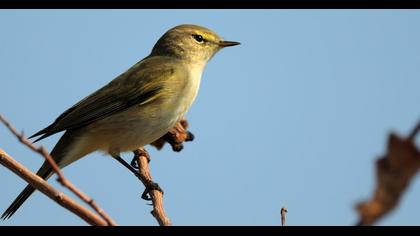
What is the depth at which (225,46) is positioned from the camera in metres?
7.02

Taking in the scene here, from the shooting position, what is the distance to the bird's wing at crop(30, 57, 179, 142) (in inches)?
228

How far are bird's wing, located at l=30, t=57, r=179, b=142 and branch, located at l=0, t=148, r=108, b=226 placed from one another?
9.46ft

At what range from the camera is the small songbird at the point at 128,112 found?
566 cm

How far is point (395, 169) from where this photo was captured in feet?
2.06

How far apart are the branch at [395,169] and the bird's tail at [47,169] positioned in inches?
181

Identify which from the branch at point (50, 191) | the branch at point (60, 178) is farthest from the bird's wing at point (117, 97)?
the branch at point (60, 178)

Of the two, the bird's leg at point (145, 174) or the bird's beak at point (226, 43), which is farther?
the bird's beak at point (226, 43)

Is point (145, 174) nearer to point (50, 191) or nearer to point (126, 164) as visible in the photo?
point (126, 164)

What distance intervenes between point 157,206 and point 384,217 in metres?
3.90

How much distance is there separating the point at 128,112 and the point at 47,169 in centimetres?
126

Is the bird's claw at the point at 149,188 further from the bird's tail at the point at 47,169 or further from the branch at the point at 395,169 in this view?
the branch at the point at 395,169
